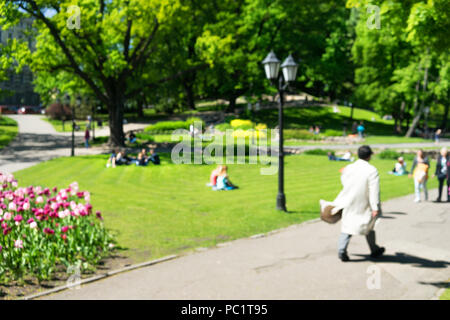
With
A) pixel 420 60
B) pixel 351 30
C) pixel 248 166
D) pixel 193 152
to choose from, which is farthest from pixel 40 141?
pixel 351 30

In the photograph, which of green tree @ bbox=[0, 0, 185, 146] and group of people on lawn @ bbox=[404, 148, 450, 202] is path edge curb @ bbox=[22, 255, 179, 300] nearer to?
group of people on lawn @ bbox=[404, 148, 450, 202]

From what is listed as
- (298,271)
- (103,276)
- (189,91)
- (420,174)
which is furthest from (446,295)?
(189,91)

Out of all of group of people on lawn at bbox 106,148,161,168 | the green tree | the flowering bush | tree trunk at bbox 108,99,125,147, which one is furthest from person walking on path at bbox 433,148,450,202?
tree trunk at bbox 108,99,125,147

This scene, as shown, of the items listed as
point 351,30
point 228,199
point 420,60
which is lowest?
point 228,199

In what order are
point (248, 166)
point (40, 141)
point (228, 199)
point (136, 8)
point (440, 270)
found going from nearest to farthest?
point (440, 270)
point (228, 199)
point (248, 166)
point (136, 8)
point (40, 141)

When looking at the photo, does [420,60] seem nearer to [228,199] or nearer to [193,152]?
[193,152]

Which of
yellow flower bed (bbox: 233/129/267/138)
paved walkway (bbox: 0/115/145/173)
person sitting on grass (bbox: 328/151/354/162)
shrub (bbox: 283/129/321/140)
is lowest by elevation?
person sitting on grass (bbox: 328/151/354/162)

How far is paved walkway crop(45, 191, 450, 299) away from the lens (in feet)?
20.5

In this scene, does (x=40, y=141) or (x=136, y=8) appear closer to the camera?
(x=136, y=8)

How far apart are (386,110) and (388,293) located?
4442cm

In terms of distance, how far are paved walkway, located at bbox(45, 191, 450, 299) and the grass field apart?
973 mm

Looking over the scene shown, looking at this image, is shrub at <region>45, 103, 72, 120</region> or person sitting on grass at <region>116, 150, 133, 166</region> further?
shrub at <region>45, 103, 72, 120</region>

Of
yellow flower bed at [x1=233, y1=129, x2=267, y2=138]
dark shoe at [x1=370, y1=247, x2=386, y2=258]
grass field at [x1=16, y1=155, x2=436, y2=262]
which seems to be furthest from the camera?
yellow flower bed at [x1=233, y1=129, x2=267, y2=138]

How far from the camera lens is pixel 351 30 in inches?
2643
